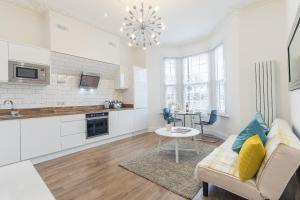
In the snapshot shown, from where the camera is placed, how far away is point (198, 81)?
520 cm

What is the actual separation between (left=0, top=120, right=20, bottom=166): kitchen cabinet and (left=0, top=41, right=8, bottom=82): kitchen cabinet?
768 mm

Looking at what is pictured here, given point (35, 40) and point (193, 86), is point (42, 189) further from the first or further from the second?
point (193, 86)

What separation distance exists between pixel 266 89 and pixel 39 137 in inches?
169

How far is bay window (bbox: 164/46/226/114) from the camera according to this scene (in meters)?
4.49

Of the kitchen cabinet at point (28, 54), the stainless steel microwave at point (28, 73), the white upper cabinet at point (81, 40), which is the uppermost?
the white upper cabinet at point (81, 40)

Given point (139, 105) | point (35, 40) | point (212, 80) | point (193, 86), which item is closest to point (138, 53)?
point (139, 105)

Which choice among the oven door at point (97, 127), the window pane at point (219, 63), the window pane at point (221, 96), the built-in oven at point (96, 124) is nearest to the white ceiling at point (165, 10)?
the window pane at point (219, 63)

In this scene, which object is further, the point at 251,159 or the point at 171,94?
the point at 171,94

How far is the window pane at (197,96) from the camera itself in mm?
5035

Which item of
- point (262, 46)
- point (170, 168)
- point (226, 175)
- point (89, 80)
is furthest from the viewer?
point (89, 80)

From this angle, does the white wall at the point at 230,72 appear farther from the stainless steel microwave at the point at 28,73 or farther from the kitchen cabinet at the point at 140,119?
the stainless steel microwave at the point at 28,73

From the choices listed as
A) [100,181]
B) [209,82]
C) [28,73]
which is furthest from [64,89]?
[209,82]

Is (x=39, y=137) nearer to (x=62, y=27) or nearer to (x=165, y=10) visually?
(x=62, y=27)

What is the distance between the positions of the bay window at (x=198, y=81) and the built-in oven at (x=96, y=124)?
2.38m
